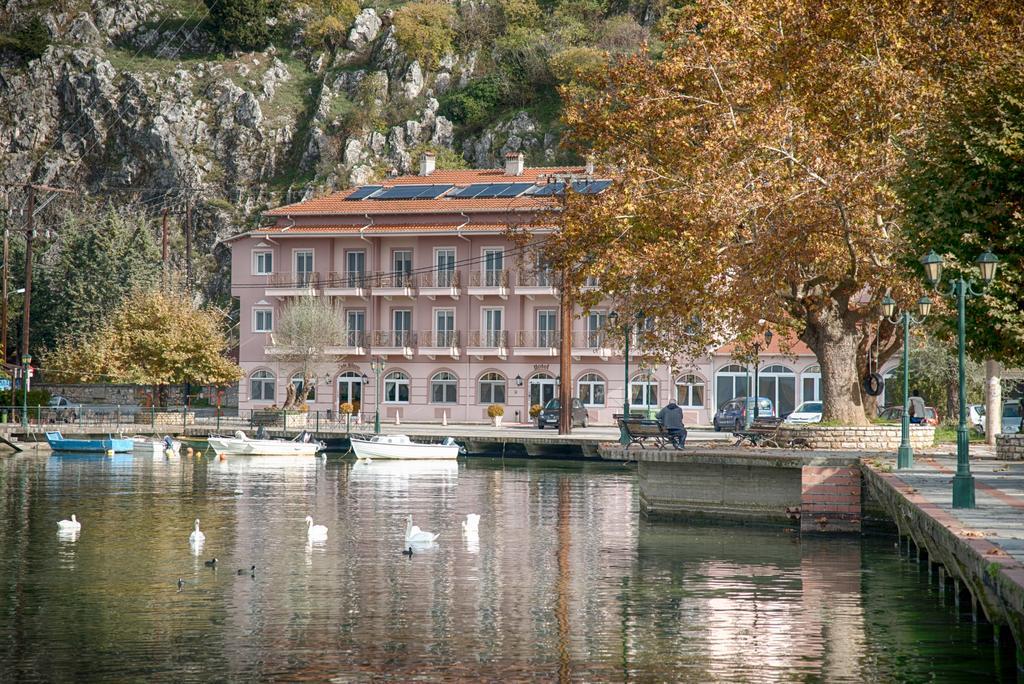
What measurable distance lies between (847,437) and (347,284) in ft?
158

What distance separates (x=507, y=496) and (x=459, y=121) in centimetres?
8089

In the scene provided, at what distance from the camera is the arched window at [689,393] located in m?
73.1

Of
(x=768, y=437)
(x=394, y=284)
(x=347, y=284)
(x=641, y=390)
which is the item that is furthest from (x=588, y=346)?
(x=768, y=437)

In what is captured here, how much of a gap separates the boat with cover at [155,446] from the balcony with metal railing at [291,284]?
1593 cm

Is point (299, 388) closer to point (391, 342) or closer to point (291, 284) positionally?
point (291, 284)

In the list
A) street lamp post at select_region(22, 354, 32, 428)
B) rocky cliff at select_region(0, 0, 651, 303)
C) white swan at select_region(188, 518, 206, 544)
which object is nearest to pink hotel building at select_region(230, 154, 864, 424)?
street lamp post at select_region(22, 354, 32, 428)

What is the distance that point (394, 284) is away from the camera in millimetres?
77125

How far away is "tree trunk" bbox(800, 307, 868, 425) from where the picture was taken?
3416 centimetres

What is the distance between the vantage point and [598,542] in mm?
29109

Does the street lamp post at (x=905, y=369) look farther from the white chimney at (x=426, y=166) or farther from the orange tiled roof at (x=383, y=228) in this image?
the white chimney at (x=426, y=166)

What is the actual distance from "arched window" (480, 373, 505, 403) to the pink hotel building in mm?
56

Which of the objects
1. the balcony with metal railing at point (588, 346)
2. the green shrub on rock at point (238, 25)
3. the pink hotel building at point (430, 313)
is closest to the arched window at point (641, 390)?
the pink hotel building at point (430, 313)

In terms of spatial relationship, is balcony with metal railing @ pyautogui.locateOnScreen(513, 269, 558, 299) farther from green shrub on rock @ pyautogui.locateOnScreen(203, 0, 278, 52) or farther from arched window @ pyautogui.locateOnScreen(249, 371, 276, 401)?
green shrub on rock @ pyautogui.locateOnScreen(203, 0, 278, 52)

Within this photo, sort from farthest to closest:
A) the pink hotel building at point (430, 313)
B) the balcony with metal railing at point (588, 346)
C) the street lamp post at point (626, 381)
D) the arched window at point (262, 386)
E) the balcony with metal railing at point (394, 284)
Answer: the arched window at point (262, 386), the balcony with metal railing at point (394, 284), the pink hotel building at point (430, 313), the balcony with metal railing at point (588, 346), the street lamp post at point (626, 381)
